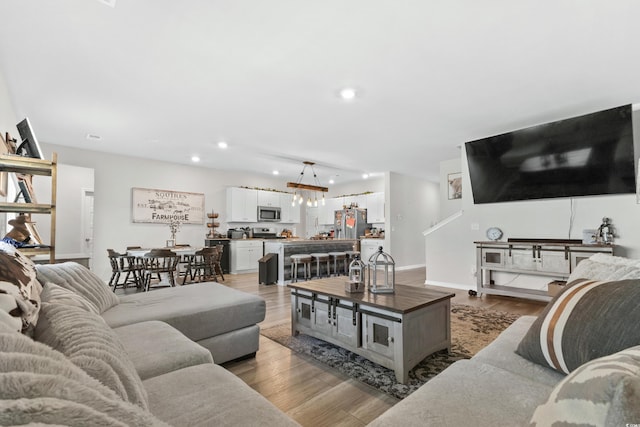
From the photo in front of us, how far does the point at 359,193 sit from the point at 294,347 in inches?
276

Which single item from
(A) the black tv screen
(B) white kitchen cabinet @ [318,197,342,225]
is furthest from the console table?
(B) white kitchen cabinet @ [318,197,342,225]

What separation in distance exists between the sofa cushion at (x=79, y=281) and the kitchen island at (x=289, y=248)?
3.78 metres

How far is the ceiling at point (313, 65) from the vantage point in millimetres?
2172

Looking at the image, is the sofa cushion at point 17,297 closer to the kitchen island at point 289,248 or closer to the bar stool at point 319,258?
the kitchen island at point 289,248

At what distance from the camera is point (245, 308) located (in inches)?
96.1

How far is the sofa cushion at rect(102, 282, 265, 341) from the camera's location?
2.08 metres

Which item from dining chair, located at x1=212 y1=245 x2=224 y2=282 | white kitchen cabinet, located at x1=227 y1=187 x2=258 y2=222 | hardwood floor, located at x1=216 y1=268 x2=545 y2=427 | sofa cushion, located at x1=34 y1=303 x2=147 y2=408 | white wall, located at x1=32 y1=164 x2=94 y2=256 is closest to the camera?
sofa cushion, located at x1=34 y1=303 x2=147 y2=408

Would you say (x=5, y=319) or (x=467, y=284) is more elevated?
(x=5, y=319)

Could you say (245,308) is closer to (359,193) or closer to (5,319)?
(5,319)

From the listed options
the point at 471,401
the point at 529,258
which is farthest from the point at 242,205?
the point at 471,401

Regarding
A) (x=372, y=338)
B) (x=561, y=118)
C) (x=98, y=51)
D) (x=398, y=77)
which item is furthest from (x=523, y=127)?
(x=98, y=51)

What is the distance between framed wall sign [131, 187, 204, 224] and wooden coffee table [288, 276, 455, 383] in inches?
207

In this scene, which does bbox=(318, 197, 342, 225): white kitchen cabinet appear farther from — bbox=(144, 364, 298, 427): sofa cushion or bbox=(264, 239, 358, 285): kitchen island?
bbox=(144, 364, 298, 427): sofa cushion

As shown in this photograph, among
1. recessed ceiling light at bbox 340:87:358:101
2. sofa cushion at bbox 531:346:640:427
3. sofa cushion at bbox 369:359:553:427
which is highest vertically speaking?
recessed ceiling light at bbox 340:87:358:101
